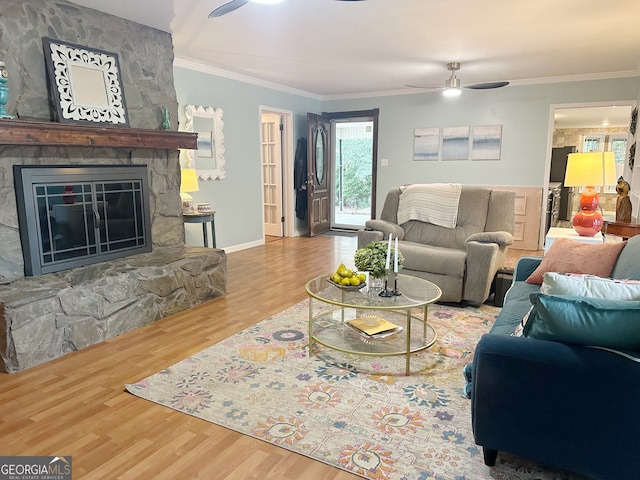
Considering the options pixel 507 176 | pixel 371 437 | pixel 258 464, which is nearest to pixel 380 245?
pixel 371 437

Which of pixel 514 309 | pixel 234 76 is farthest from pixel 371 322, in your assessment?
pixel 234 76

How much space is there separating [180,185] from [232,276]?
113cm

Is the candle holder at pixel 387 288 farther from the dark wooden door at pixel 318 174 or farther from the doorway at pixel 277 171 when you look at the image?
the dark wooden door at pixel 318 174

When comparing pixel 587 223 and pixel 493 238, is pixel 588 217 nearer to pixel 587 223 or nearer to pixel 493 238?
pixel 587 223

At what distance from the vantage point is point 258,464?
1.78 meters

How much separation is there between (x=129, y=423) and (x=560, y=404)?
73.7 inches

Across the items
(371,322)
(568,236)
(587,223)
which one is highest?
(587,223)

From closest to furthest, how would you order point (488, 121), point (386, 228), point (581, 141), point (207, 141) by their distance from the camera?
point (386, 228) → point (207, 141) → point (488, 121) → point (581, 141)

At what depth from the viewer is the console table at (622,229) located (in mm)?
3992

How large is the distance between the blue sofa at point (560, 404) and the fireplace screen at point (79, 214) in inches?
117

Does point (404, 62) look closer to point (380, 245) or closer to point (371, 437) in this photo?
point (380, 245)

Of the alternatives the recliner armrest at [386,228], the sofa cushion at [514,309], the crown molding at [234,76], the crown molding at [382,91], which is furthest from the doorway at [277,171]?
the sofa cushion at [514,309]

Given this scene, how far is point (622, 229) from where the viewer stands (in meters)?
4.09

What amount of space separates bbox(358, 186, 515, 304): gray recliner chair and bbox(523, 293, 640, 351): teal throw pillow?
212 cm
